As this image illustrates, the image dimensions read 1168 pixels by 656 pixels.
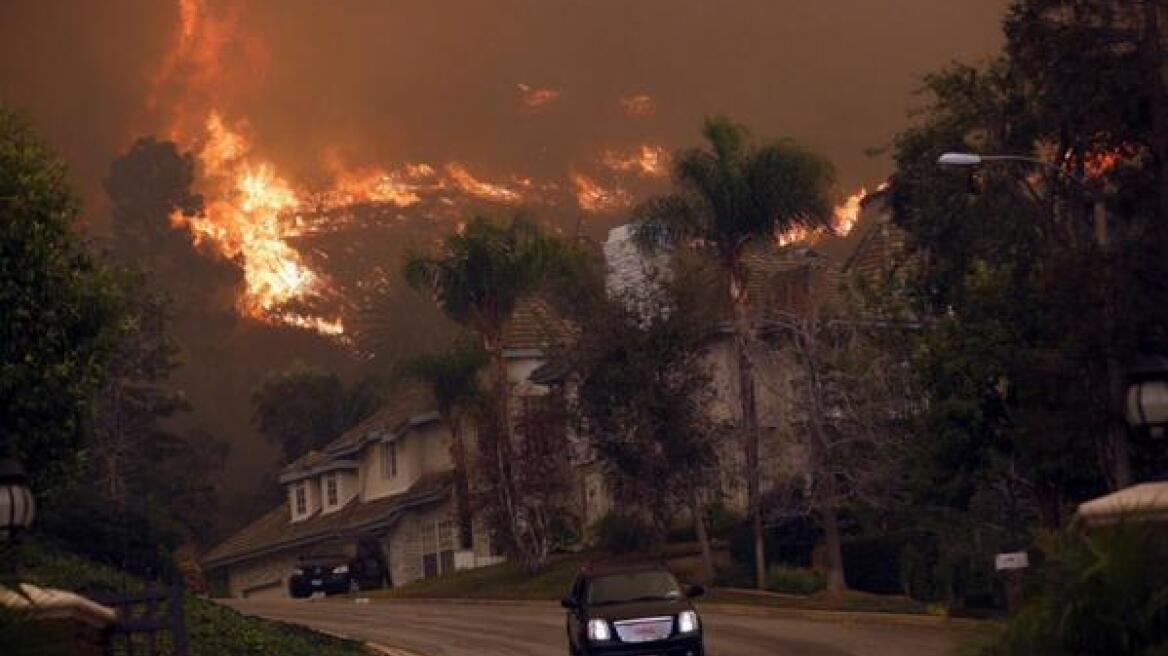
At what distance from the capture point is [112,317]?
28.2 metres

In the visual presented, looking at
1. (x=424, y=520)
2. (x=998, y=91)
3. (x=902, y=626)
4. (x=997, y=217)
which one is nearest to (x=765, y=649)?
(x=902, y=626)

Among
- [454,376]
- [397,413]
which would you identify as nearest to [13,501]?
[454,376]

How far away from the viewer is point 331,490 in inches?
3273

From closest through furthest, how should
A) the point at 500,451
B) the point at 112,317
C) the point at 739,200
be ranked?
the point at 112,317
the point at 739,200
the point at 500,451

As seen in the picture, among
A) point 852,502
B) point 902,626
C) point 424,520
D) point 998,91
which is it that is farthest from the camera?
point 424,520

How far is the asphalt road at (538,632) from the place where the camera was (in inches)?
1206

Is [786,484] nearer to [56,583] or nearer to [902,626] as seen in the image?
[902,626]

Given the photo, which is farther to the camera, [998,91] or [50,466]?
[998,91]

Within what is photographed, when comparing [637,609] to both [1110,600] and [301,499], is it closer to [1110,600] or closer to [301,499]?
[1110,600]

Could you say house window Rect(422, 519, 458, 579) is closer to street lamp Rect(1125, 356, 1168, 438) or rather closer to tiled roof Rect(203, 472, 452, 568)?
tiled roof Rect(203, 472, 452, 568)

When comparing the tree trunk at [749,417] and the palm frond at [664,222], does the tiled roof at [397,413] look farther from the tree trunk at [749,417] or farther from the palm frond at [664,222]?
the tree trunk at [749,417]

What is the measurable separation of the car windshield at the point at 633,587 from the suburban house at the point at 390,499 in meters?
32.2

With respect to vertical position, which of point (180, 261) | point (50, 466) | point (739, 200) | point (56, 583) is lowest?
point (56, 583)

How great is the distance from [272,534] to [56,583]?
59050 millimetres
